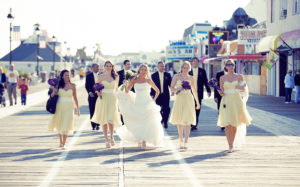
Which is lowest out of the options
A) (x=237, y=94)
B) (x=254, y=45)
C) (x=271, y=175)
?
(x=271, y=175)

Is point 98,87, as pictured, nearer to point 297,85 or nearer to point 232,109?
point 232,109

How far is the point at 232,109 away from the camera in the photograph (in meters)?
10.5

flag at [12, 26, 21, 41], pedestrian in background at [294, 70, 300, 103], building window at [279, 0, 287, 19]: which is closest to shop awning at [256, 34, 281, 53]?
building window at [279, 0, 287, 19]

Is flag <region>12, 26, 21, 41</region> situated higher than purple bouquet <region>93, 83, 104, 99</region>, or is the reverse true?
flag <region>12, 26, 21, 41</region>

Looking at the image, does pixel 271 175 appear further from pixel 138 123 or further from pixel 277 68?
pixel 277 68

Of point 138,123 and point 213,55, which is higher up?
point 213,55

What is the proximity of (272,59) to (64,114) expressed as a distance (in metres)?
22.4

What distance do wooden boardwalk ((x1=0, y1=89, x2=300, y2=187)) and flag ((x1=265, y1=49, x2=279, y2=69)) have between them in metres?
16.7

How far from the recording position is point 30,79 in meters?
58.4

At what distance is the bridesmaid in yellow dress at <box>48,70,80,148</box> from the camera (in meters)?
10.9

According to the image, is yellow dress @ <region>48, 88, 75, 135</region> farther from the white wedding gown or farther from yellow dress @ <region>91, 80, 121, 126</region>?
the white wedding gown

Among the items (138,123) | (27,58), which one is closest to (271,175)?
(138,123)

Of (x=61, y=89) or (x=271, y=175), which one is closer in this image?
(x=271, y=175)

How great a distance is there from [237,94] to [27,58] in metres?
127
